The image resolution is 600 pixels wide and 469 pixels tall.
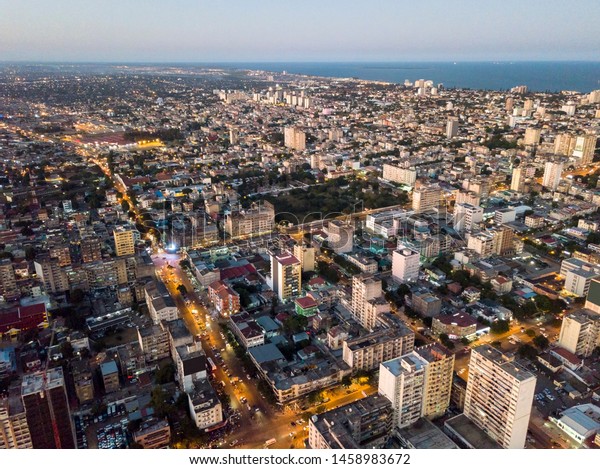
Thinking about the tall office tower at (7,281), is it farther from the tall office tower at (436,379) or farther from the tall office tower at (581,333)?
the tall office tower at (581,333)

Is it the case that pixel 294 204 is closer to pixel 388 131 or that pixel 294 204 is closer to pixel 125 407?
pixel 125 407

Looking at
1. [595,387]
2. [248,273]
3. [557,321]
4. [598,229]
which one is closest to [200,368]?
[248,273]

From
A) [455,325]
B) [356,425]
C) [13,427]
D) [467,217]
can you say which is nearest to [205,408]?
[356,425]

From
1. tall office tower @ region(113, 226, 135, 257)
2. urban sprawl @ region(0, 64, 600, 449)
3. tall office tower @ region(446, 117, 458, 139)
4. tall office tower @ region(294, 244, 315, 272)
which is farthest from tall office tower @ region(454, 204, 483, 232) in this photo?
tall office tower @ region(446, 117, 458, 139)

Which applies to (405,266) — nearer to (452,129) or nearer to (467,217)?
(467,217)

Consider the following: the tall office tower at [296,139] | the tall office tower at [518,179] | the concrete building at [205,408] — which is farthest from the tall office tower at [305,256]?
the tall office tower at [296,139]

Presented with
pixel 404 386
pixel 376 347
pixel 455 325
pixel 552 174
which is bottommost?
pixel 455 325
